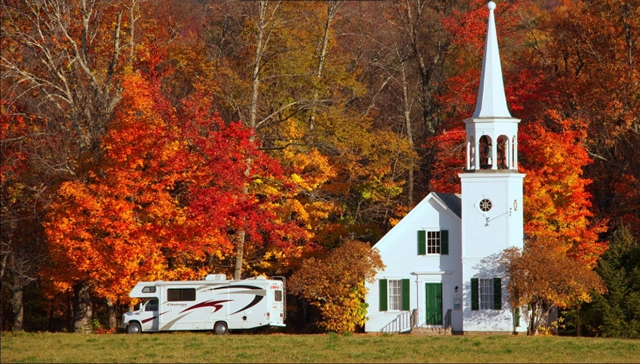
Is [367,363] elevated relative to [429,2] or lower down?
lower down

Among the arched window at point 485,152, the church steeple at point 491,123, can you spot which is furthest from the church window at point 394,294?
the arched window at point 485,152

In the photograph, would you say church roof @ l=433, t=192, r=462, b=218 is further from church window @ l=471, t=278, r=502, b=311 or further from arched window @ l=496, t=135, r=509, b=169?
church window @ l=471, t=278, r=502, b=311

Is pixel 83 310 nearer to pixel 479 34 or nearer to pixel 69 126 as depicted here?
pixel 69 126

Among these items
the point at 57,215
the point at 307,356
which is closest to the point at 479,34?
the point at 57,215

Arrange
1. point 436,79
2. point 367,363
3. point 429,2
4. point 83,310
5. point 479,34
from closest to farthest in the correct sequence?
point 367,363, point 83,310, point 479,34, point 429,2, point 436,79

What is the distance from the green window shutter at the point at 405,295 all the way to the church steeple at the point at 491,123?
5.28 meters

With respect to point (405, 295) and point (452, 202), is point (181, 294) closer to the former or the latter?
point (405, 295)

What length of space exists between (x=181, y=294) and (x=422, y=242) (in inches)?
397

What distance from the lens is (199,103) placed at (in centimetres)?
4666

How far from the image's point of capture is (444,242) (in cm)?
4466

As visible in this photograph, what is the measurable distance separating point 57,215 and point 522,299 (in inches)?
710

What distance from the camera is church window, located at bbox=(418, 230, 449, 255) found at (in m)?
44.6

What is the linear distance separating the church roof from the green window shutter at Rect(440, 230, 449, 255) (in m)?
0.94

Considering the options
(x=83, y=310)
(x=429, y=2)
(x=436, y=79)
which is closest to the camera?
(x=83, y=310)
